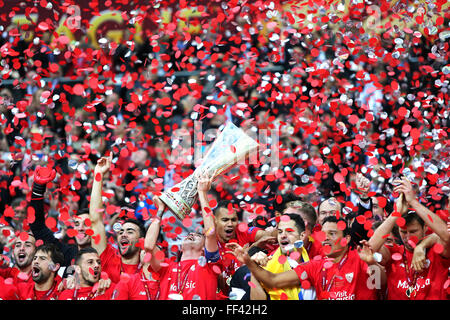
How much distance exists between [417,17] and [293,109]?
3.55 feet

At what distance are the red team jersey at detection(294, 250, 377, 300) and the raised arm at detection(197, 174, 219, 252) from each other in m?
0.47

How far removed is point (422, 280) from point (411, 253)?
16 centimetres

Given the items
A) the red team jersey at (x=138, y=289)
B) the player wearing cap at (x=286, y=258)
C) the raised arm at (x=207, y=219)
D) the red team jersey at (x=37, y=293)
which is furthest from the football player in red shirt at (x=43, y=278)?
the player wearing cap at (x=286, y=258)

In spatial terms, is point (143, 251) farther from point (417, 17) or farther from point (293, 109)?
point (417, 17)

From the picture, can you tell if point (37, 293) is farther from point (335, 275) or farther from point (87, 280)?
point (335, 275)

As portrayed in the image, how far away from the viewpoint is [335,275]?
342 centimetres

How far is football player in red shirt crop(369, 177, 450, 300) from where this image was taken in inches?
132

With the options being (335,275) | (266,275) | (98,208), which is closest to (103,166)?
(98,208)

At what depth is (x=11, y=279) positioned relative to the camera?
3648 millimetres

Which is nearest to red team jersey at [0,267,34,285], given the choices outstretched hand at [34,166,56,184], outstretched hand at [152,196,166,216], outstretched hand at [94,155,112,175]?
outstretched hand at [34,166,56,184]

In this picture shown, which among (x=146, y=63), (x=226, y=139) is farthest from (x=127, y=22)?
(x=226, y=139)

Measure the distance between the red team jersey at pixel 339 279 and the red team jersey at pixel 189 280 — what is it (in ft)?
1.53

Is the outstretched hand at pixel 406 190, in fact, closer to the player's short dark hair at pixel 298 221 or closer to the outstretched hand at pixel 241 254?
the player's short dark hair at pixel 298 221

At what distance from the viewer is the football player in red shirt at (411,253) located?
11.0 ft
